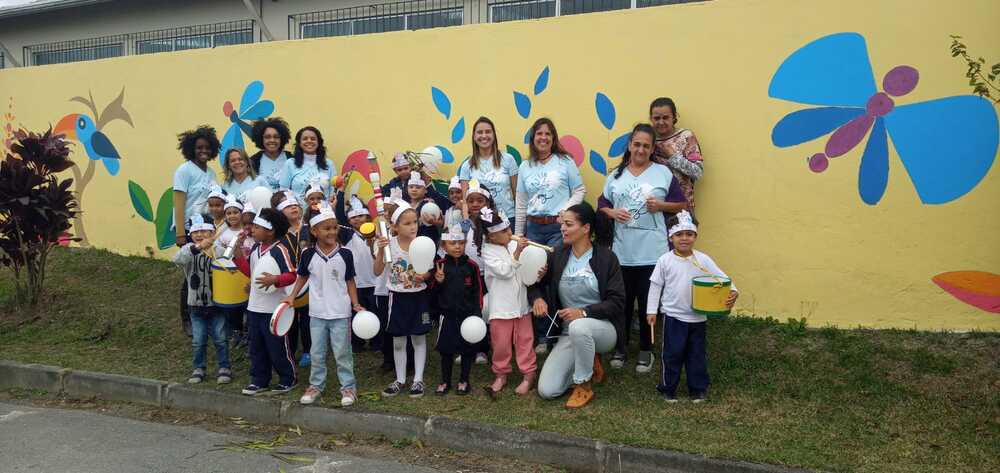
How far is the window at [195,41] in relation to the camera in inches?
567

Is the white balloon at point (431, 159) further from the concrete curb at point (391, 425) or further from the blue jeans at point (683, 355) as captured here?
the blue jeans at point (683, 355)

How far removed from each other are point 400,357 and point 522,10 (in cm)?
669

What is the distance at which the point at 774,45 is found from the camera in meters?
6.66

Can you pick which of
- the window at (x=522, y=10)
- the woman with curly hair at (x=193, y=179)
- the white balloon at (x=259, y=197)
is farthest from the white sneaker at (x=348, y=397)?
the window at (x=522, y=10)

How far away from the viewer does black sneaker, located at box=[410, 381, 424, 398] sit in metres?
5.98

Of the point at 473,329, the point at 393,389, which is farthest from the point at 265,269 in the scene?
the point at 473,329

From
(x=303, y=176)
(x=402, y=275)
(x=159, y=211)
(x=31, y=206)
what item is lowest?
(x=402, y=275)

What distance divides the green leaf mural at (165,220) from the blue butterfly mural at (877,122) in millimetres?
7604

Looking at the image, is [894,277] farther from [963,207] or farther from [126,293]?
[126,293]

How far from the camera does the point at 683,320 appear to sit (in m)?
5.60

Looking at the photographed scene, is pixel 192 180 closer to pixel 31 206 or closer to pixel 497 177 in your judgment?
pixel 31 206

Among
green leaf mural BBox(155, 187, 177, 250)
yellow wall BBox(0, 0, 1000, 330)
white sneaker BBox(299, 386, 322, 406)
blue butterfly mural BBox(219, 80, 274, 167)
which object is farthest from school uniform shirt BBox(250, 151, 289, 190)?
white sneaker BBox(299, 386, 322, 406)

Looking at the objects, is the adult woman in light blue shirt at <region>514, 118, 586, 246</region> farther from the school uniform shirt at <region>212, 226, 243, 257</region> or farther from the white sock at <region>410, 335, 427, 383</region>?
the school uniform shirt at <region>212, 226, 243, 257</region>

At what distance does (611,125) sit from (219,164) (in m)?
5.30
